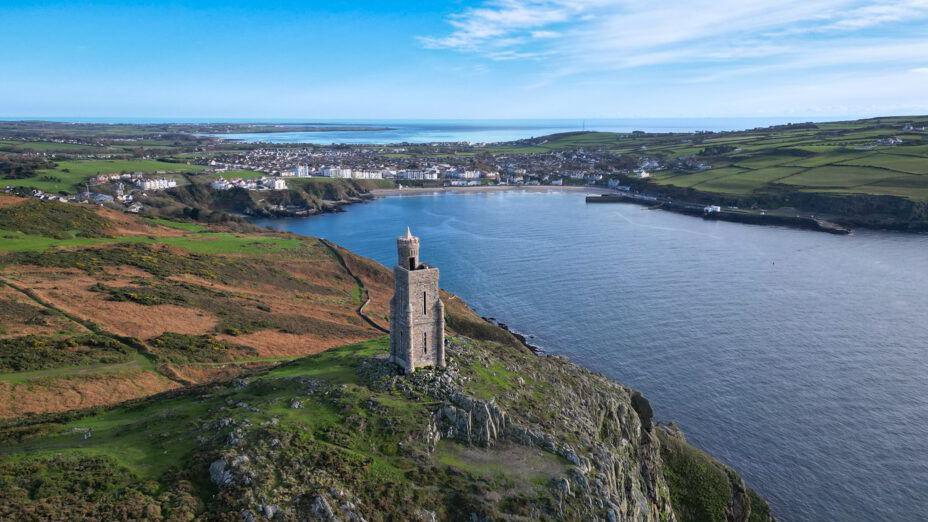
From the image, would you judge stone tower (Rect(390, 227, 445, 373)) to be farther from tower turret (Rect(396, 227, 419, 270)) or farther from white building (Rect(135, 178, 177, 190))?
white building (Rect(135, 178, 177, 190))

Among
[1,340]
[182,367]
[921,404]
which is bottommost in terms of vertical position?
[921,404]

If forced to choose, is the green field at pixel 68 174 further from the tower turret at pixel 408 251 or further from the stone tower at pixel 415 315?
the stone tower at pixel 415 315

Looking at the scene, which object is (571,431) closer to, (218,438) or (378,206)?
(218,438)

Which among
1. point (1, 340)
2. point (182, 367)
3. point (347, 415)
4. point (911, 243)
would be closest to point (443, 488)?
point (347, 415)

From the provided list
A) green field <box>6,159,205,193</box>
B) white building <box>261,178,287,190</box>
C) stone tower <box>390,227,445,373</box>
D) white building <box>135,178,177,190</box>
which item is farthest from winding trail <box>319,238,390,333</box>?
white building <box>135,178,177,190</box>

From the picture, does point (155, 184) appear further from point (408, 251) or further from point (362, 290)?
point (408, 251)

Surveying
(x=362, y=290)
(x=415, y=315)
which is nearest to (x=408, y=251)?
(x=415, y=315)
